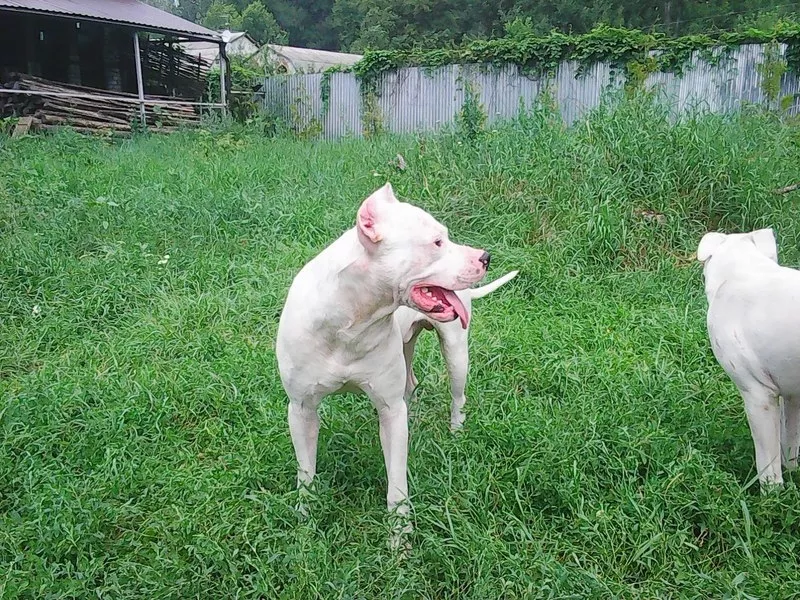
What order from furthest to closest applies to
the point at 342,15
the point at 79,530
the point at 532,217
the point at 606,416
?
Result: the point at 342,15
the point at 532,217
the point at 606,416
the point at 79,530

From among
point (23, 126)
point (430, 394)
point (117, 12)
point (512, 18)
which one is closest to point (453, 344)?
point (430, 394)

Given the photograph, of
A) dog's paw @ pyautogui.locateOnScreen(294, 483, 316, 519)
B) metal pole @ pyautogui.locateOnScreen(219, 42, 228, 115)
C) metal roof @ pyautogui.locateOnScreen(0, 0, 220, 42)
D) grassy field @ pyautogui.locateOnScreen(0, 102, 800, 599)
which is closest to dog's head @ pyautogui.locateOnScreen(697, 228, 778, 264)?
grassy field @ pyautogui.locateOnScreen(0, 102, 800, 599)

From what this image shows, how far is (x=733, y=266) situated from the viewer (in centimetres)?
288

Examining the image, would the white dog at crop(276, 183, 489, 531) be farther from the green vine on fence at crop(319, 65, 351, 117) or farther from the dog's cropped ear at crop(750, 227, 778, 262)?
the green vine on fence at crop(319, 65, 351, 117)

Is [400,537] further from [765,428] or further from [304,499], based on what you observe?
[765,428]

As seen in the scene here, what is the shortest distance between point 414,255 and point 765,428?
1533mm

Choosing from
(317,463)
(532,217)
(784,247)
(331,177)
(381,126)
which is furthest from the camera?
(381,126)

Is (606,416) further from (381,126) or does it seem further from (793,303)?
(381,126)

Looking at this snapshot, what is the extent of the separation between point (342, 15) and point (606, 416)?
41.6 metres

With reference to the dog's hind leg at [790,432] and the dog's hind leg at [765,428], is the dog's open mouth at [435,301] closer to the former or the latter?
the dog's hind leg at [765,428]

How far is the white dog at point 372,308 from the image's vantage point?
2.26m

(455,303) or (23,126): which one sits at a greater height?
(23,126)

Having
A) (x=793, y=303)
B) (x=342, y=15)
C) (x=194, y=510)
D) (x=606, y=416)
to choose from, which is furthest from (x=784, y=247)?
(x=342, y=15)

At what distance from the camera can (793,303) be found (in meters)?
2.52
